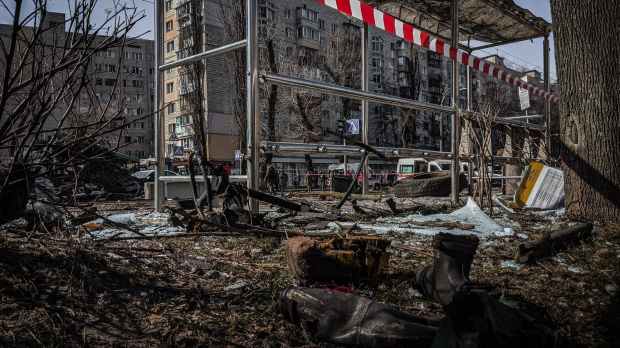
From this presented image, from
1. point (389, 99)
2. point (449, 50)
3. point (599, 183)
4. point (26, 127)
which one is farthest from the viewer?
point (449, 50)

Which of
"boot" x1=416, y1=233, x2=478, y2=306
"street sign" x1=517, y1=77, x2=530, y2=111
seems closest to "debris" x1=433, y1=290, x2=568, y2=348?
"boot" x1=416, y1=233, x2=478, y2=306

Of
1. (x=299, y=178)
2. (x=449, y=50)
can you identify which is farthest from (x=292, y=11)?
(x=449, y=50)

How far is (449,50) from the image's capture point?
6.10 meters

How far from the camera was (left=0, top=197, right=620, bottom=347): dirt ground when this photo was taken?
1.46 m

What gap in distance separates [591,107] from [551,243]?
2288 mm

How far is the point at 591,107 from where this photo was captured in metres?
4.23

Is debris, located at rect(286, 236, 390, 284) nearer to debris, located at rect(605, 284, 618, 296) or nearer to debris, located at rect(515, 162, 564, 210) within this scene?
debris, located at rect(605, 284, 618, 296)

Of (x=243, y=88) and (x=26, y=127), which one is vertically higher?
(x=243, y=88)

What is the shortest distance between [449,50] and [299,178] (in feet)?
86.8

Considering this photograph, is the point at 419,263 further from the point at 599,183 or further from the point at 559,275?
the point at 599,183

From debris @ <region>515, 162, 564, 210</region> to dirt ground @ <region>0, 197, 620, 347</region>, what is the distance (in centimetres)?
308

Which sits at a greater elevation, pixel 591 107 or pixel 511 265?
pixel 591 107

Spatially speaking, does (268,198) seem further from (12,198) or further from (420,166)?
(420,166)

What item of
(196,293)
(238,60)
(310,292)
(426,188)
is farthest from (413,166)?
(310,292)
